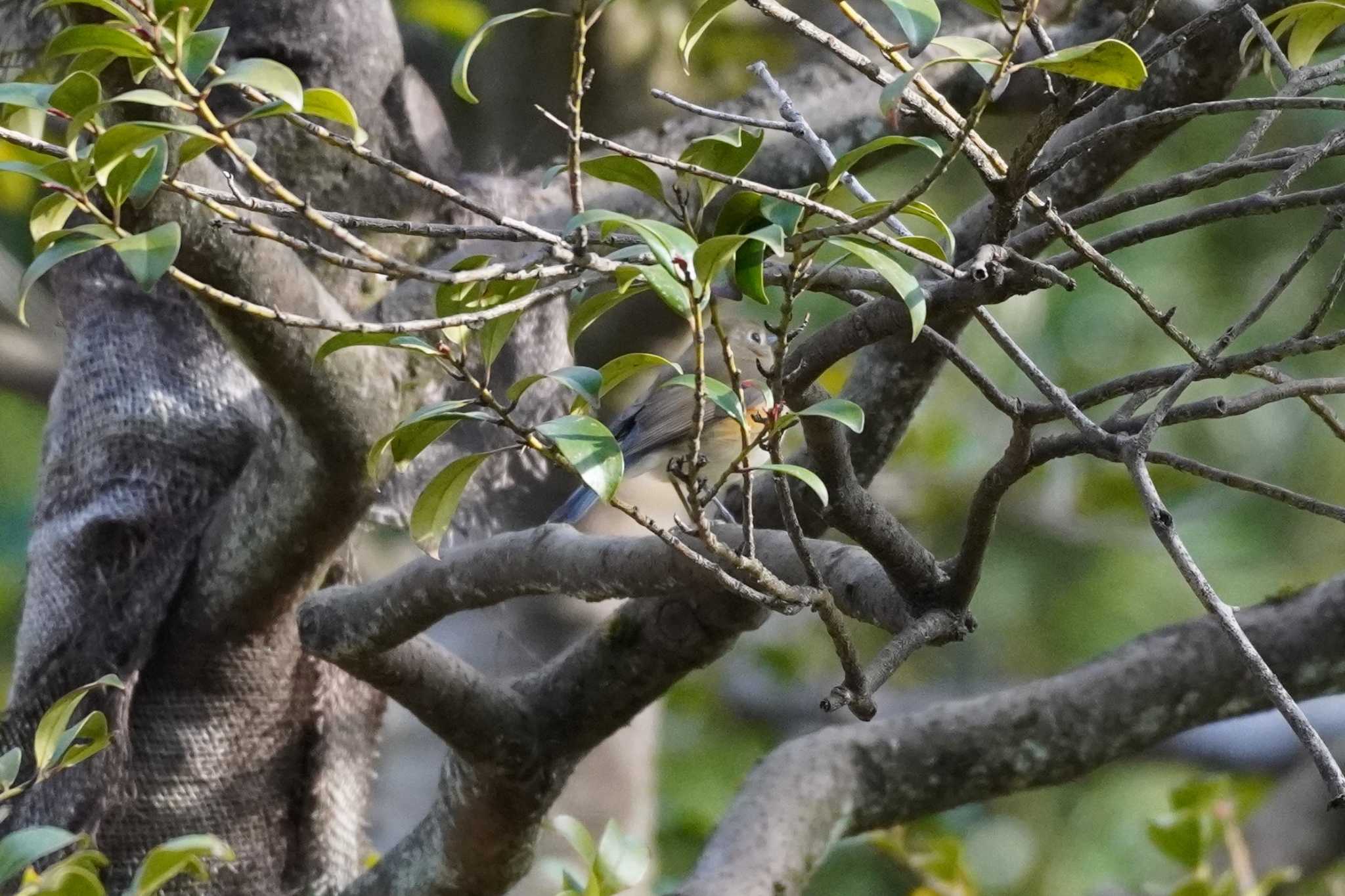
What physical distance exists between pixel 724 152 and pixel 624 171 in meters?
0.08

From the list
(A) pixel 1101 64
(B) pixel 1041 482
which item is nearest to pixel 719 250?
(A) pixel 1101 64

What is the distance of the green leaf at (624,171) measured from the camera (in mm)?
992

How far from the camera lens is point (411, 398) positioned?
6.04 feet

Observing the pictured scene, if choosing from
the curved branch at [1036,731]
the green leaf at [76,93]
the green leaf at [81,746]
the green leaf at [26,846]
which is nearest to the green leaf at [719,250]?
the green leaf at [76,93]

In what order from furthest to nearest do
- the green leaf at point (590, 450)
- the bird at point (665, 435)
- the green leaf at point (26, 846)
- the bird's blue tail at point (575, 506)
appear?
1. the bird at point (665, 435)
2. the bird's blue tail at point (575, 506)
3. the green leaf at point (26, 846)
4. the green leaf at point (590, 450)

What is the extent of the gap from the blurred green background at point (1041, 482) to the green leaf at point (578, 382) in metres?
1.96

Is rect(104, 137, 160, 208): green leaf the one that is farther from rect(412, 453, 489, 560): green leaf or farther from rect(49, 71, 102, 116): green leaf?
rect(412, 453, 489, 560): green leaf

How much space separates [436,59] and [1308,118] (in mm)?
2257

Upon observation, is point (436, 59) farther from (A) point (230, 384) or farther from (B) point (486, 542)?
(B) point (486, 542)

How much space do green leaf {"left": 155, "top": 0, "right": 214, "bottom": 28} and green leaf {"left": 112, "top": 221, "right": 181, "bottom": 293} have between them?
0.47 feet

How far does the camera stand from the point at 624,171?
1.01m

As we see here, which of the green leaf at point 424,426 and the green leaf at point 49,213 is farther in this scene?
the green leaf at point 49,213

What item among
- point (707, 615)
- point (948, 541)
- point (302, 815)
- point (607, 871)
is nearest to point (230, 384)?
point (302, 815)

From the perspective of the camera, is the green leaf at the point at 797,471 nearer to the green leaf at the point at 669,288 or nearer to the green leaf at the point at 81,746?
the green leaf at the point at 669,288
